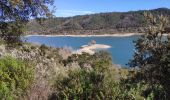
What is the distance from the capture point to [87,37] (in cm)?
15425

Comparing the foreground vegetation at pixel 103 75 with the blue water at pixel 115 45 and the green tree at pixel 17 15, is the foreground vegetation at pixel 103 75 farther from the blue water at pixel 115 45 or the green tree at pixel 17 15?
the blue water at pixel 115 45

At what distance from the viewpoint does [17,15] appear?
12.0m

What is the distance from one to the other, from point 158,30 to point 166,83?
1471 millimetres

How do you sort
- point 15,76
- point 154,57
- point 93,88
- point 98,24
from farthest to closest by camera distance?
point 98,24
point 15,76
point 154,57
point 93,88

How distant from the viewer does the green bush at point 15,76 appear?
12789 mm

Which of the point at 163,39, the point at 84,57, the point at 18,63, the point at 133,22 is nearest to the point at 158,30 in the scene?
the point at 163,39

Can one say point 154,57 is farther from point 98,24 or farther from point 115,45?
point 98,24

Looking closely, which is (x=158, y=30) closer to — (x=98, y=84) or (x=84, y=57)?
(x=98, y=84)

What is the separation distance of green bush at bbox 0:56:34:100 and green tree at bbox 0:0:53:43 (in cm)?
145

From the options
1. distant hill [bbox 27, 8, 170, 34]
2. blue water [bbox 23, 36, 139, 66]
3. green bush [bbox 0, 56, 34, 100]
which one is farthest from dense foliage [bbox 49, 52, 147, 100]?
distant hill [bbox 27, 8, 170, 34]

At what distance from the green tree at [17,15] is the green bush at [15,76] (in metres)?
1.45

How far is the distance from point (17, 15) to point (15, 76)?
8.10 feet

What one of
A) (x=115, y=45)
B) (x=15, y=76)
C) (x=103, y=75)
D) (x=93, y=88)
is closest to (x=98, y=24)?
(x=115, y=45)

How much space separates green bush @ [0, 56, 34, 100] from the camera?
1279cm
